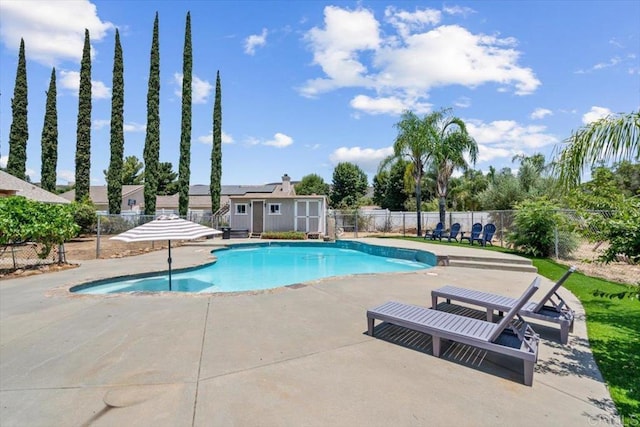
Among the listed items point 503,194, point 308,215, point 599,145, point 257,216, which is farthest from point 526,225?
point 257,216

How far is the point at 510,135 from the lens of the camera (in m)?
22.3

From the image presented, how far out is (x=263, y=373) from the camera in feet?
10.3

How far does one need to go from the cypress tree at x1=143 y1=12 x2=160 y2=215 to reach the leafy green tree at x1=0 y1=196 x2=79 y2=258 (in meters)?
14.0

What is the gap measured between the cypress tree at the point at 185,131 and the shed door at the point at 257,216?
20.1ft

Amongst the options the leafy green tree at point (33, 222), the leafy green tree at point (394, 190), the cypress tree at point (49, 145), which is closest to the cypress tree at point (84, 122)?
the cypress tree at point (49, 145)

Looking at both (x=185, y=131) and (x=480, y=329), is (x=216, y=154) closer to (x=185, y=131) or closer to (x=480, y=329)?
(x=185, y=131)

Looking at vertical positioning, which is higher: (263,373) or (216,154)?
(216,154)

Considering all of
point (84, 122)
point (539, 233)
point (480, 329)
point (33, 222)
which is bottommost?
point (480, 329)

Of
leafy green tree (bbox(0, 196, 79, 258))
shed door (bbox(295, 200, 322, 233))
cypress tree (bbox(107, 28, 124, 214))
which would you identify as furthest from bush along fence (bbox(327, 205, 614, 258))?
cypress tree (bbox(107, 28, 124, 214))

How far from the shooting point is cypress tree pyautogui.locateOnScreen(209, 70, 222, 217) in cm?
2606

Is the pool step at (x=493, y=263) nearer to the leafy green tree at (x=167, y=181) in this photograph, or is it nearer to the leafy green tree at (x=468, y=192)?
the leafy green tree at (x=468, y=192)

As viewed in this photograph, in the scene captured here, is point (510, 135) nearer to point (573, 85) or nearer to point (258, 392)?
point (573, 85)

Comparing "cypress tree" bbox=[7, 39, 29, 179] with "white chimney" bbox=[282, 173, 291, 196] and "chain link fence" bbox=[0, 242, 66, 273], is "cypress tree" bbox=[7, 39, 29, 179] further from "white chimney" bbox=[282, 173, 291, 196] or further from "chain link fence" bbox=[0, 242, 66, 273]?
"white chimney" bbox=[282, 173, 291, 196]

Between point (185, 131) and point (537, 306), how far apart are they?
83.9ft
